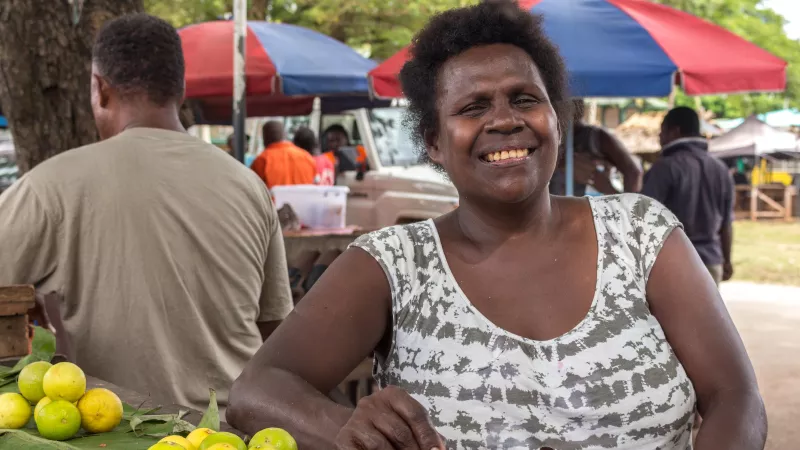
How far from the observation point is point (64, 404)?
2.04 m

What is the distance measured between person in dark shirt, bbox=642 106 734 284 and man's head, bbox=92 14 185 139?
14.4 feet

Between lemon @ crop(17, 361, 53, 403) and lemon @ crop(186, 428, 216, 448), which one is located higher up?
lemon @ crop(186, 428, 216, 448)

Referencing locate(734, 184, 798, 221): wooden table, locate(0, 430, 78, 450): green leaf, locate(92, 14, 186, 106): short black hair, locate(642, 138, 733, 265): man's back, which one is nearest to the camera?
locate(0, 430, 78, 450): green leaf

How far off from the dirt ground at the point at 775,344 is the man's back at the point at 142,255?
13.3 ft

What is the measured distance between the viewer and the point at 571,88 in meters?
2.47

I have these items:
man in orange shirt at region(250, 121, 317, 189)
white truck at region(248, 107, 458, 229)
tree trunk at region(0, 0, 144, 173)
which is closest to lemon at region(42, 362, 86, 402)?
tree trunk at region(0, 0, 144, 173)

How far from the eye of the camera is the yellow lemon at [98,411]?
81.7 inches

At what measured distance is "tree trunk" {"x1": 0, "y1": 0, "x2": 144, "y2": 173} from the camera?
4352 mm

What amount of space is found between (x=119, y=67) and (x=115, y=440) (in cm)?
150

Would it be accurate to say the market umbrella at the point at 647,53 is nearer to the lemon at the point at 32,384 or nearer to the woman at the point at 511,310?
the woman at the point at 511,310

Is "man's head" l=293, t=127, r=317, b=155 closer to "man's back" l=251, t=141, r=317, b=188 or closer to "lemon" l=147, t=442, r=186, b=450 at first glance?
"man's back" l=251, t=141, r=317, b=188

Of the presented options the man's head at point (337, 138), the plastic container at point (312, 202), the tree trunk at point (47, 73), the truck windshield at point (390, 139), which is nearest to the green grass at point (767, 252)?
the truck windshield at point (390, 139)

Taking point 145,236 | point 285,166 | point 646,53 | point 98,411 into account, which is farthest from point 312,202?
point 98,411

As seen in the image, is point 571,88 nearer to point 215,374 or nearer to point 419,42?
point 419,42
